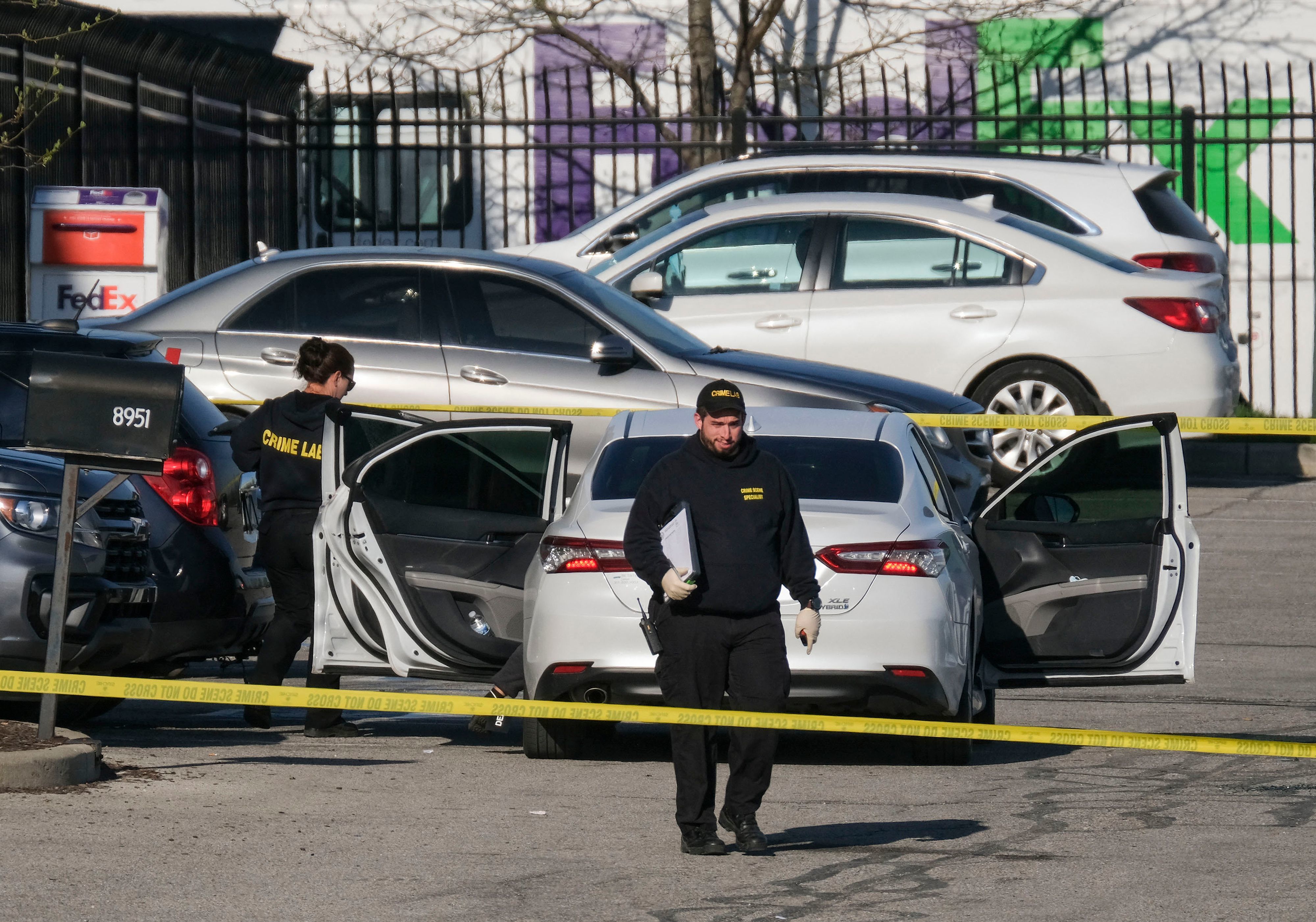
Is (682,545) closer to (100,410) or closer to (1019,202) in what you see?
(100,410)

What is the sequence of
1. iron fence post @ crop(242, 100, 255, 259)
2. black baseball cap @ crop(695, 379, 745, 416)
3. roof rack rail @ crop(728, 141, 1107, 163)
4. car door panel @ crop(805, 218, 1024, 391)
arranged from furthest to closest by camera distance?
iron fence post @ crop(242, 100, 255, 259) → roof rack rail @ crop(728, 141, 1107, 163) → car door panel @ crop(805, 218, 1024, 391) → black baseball cap @ crop(695, 379, 745, 416)

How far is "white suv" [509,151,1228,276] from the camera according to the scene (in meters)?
14.5

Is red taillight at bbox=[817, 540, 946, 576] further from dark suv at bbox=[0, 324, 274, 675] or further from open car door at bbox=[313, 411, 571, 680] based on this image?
dark suv at bbox=[0, 324, 274, 675]

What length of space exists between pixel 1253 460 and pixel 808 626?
10.8m

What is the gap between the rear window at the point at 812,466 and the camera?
25.8 ft

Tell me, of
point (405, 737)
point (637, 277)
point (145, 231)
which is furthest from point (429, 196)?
point (405, 737)

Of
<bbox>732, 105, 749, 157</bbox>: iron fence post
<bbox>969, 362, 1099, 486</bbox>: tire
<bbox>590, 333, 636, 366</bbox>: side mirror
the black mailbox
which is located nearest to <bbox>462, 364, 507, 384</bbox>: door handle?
<bbox>590, 333, 636, 366</bbox>: side mirror

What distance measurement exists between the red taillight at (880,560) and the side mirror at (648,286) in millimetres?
5481

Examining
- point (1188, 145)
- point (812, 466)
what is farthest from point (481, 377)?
point (1188, 145)

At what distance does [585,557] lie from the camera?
294 inches

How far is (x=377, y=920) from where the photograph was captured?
5.38 meters

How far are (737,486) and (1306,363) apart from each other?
17562 mm

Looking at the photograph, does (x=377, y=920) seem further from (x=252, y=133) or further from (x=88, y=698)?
(x=252, y=133)

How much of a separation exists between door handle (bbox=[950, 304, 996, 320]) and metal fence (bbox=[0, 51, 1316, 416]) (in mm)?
4840
